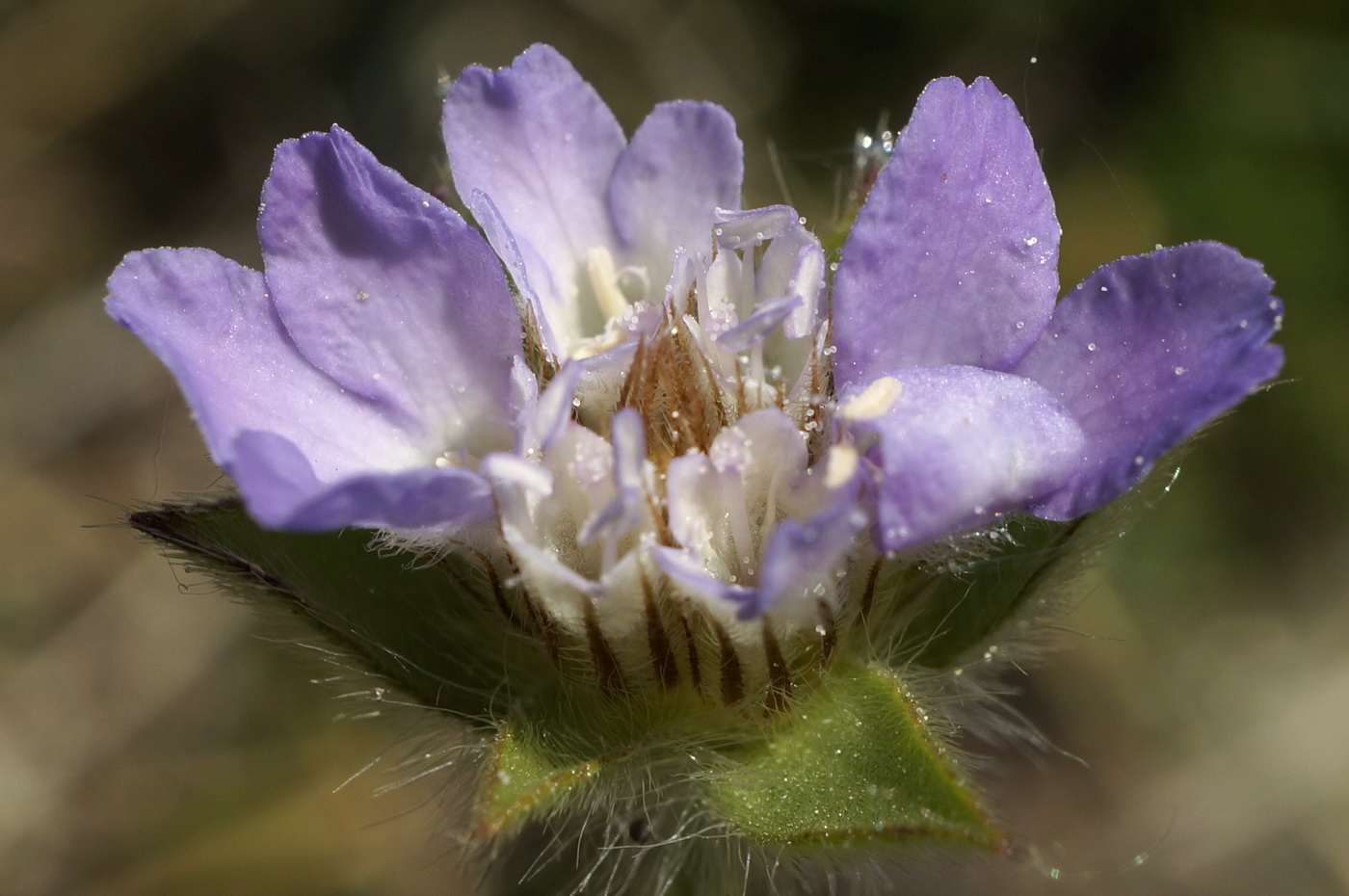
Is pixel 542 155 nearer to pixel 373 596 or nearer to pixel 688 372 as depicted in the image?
pixel 688 372

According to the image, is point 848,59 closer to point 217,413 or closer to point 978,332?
point 978,332

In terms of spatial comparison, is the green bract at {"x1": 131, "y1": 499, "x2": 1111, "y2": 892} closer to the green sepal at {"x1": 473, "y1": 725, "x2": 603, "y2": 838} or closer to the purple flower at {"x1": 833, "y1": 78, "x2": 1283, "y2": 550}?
the green sepal at {"x1": 473, "y1": 725, "x2": 603, "y2": 838}

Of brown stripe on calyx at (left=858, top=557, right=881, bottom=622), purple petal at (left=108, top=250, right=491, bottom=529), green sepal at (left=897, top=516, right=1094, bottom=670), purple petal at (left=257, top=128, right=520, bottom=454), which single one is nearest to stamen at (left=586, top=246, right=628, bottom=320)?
purple petal at (left=257, top=128, right=520, bottom=454)

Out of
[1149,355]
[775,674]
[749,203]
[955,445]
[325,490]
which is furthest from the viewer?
[749,203]

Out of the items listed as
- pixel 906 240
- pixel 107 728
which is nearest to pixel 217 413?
pixel 906 240

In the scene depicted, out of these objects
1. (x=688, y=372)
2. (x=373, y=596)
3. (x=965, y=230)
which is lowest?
(x=373, y=596)

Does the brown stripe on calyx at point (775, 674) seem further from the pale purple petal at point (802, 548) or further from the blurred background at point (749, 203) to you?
the blurred background at point (749, 203)

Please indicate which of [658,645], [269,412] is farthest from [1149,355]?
[269,412]
